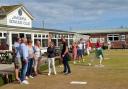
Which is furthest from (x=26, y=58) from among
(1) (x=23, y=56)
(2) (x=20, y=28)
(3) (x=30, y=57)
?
(2) (x=20, y=28)

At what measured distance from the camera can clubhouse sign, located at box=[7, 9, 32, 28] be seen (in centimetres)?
3901

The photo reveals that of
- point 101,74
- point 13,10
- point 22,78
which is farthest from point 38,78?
point 13,10

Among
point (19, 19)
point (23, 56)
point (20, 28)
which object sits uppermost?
point (19, 19)

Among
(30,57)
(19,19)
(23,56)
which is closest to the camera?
(23,56)

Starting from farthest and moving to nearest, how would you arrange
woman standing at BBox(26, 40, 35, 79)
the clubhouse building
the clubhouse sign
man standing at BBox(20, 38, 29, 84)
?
the clubhouse sign, the clubhouse building, woman standing at BBox(26, 40, 35, 79), man standing at BBox(20, 38, 29, 84)

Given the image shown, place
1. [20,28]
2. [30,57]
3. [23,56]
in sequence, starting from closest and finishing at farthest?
[23,56]
[30,57]
[20,28]

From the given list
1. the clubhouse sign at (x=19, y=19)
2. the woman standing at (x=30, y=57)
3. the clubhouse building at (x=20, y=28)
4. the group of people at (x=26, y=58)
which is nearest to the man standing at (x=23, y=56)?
the group of people at (x=26, y=58)

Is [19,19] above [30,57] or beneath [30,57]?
above

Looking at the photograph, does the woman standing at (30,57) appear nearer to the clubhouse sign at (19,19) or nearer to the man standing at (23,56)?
the man standing at (23,56)

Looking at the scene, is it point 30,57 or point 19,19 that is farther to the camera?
point 19,19

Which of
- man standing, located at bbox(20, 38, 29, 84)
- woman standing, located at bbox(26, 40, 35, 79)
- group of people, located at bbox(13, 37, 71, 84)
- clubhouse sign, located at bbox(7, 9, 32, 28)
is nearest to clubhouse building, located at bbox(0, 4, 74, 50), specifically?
clubhouse sign, located at bbox(7, 9, 32, 28)

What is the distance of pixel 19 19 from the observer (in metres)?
41.2

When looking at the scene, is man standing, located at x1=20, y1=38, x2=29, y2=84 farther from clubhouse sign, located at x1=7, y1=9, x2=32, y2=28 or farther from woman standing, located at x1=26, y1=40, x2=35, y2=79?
clubhouse sign, located at x1=7, y1=9, x2=32, y2=28

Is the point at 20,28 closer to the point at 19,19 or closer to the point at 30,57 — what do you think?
the point at 19,19
